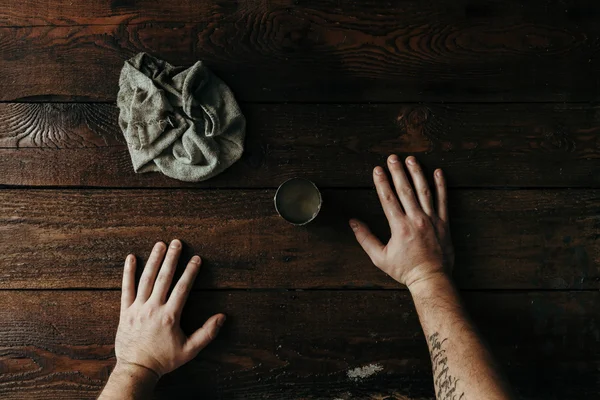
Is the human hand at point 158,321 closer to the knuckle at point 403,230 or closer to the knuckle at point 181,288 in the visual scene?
the knuckle at point 181,288

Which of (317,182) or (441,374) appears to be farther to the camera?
(317,182)

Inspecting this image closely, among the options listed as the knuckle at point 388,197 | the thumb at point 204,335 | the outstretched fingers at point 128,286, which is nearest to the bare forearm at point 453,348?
the knuckle at point 388,197

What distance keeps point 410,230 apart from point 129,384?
2.80 ft

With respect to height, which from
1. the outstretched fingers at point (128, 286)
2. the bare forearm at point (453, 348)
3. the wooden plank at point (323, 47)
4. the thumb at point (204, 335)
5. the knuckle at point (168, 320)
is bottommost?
the thumb at point (204, 335)

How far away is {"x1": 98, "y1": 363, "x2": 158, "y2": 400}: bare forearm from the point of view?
4.14 feet

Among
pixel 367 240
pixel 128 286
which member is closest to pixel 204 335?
pixel 128 286

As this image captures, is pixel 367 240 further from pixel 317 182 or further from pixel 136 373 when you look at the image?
pixel 136 373

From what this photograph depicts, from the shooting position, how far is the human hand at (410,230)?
1307 millimetres

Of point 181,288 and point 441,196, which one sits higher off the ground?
point 441,196

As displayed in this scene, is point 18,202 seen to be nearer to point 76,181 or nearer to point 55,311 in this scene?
point 76,181

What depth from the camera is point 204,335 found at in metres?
1.33

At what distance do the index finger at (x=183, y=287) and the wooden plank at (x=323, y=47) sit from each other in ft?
1.61

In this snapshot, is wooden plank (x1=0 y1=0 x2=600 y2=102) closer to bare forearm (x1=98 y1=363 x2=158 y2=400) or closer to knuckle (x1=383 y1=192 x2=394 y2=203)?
knuckle (x1=383 y1=192 x2=394 y2=203)

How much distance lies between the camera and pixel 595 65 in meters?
1.38
